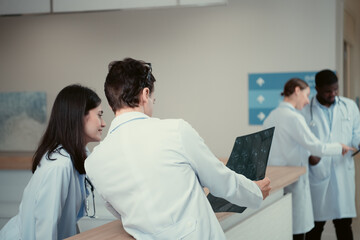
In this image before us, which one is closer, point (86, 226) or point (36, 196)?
point (36, 196)

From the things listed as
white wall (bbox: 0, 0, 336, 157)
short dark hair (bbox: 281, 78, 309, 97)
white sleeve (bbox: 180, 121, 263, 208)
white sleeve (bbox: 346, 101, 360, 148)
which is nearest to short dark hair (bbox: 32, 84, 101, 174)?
white sleeve (bbox: 180, 121, 263, 208)

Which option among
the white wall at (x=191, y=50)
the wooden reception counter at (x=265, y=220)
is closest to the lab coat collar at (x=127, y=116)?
the wooden reception counter at (x=265, y=220)

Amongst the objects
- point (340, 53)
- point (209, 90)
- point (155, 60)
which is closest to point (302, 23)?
point (340, 53)

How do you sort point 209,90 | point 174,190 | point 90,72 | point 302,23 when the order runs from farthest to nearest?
point 90,72, point 209,90, point 302,23, point 174,190

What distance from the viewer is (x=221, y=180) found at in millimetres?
1710

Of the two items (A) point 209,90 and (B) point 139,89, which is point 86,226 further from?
(A) point 209,90

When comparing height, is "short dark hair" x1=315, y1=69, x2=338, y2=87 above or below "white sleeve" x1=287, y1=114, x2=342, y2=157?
above

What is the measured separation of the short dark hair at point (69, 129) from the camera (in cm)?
236

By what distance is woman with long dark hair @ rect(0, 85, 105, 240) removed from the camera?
224 centimetres

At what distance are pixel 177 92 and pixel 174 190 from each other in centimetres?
486

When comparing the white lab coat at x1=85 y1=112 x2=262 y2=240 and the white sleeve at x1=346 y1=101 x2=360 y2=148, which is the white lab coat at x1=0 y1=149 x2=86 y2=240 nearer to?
the white lab coat at x1=85 y1=112 x2=262 y2=240

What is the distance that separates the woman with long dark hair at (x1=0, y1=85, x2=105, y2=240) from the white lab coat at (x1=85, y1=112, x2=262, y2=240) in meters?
0.61

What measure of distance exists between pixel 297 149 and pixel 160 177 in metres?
2.82

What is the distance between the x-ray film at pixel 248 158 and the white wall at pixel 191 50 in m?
3.87
